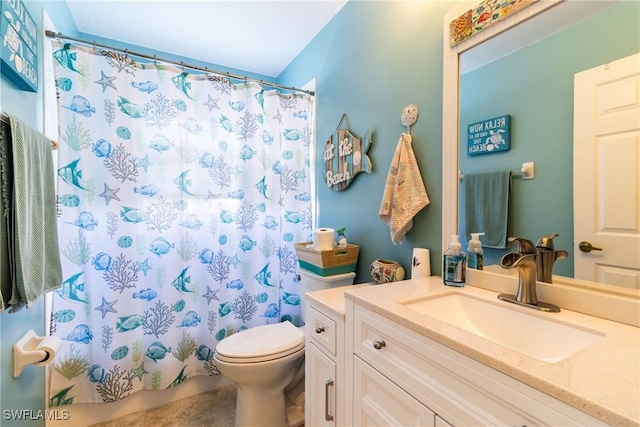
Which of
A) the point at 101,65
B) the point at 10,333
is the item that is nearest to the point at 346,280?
the point at 10,333

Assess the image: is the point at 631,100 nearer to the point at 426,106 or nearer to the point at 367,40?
the point at 426,106

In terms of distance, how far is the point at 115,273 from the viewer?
155cm

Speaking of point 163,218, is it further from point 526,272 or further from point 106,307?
point 526,272

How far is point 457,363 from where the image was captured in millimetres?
605

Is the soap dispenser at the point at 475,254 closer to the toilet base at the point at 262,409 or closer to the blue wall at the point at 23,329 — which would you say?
the toilet base at the point at 262,409

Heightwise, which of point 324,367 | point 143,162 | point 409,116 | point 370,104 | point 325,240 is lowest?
point 324,367

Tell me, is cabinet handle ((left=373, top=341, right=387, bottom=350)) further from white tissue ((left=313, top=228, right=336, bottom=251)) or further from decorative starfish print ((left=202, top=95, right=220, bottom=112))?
decorative starfish print ((left=202, top=95, right=220, bottom=112))

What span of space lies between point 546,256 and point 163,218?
1.78m

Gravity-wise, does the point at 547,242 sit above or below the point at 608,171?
below

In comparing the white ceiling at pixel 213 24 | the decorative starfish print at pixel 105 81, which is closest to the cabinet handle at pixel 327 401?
the decorative starfish print at pixel 105 81

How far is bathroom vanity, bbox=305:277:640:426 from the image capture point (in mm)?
462

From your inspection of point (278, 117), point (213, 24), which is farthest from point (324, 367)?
point (213, 24)

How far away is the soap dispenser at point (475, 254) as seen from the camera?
41.7 inches

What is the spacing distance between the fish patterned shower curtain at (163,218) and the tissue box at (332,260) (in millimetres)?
439
